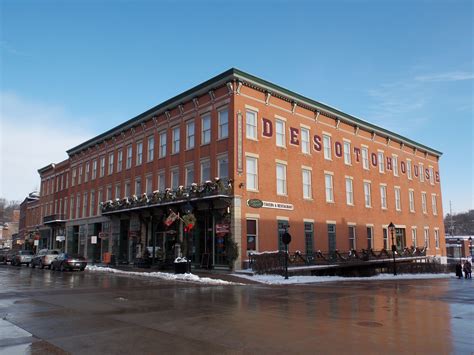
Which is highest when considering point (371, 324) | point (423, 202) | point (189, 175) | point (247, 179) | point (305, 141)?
point (305, 141)

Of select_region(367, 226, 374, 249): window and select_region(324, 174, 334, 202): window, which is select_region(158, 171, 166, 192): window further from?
select_region(367, 226, 374, 249): window

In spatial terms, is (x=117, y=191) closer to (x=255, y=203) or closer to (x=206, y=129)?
(x=206, y=129)

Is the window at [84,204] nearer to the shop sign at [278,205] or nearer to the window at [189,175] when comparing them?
the window at [189,175]

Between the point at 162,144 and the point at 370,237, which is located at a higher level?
the point at 162,144

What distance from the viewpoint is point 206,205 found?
101 ft

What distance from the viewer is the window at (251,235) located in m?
29.1

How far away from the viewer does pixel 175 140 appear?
35.9 metres

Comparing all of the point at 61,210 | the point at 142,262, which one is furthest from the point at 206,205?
the point at 61,210

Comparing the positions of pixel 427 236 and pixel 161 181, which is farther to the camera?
pixel 427 236

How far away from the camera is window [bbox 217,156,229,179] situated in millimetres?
29956

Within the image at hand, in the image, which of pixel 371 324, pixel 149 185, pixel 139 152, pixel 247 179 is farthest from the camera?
pixel 139 152

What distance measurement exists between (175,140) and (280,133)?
9.20m

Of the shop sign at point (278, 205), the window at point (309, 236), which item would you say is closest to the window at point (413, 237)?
the window at point (309, 236)

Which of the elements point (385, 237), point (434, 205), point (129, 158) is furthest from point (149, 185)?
point (434, 205)
